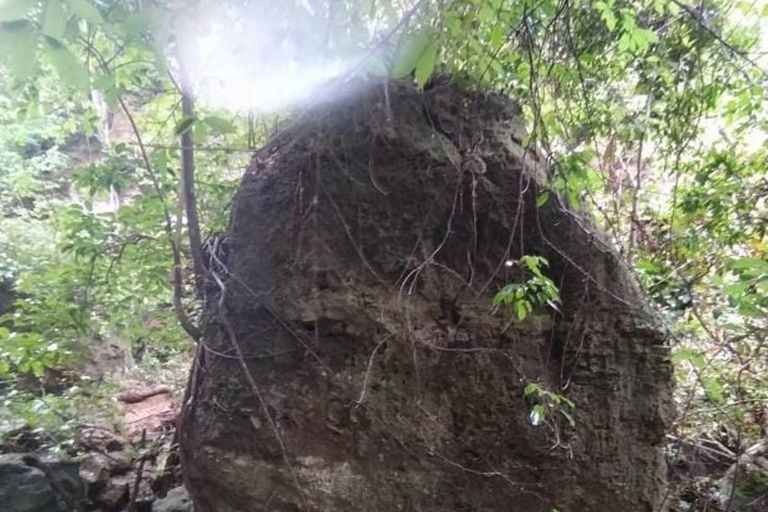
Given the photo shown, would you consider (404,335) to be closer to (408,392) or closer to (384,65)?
(408,392)

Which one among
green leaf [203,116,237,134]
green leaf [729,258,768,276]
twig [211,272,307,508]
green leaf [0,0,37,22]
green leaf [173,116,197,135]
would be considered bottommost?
twig [211,272,307,508]

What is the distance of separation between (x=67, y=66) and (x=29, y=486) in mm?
3043

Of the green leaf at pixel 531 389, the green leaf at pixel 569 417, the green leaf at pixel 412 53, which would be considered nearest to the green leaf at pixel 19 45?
the green leaf at pixel 412 53

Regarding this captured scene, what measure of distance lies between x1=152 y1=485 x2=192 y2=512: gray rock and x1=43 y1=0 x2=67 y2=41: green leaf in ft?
8.89

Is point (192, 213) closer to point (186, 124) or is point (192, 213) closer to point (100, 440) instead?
point (186, 124)

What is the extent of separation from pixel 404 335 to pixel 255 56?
1.19m

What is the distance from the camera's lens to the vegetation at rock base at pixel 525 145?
179 cm

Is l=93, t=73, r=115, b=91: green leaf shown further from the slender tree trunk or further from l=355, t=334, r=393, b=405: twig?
l=355, t=334, r=393, b=405: twig

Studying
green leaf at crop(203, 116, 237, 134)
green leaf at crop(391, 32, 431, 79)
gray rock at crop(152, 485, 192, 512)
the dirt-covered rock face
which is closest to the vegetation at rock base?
Answer: green leaf at crop(203, 116, 237, 134)

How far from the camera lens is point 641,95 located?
314 cm

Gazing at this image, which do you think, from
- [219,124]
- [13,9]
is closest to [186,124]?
[219,124]

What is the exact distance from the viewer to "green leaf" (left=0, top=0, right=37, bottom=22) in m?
0.90

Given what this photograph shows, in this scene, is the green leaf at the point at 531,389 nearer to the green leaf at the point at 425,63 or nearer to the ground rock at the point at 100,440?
the green leaf at the point at 425,63

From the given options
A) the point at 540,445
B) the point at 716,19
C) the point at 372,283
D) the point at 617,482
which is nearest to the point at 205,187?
the point at 372,283
